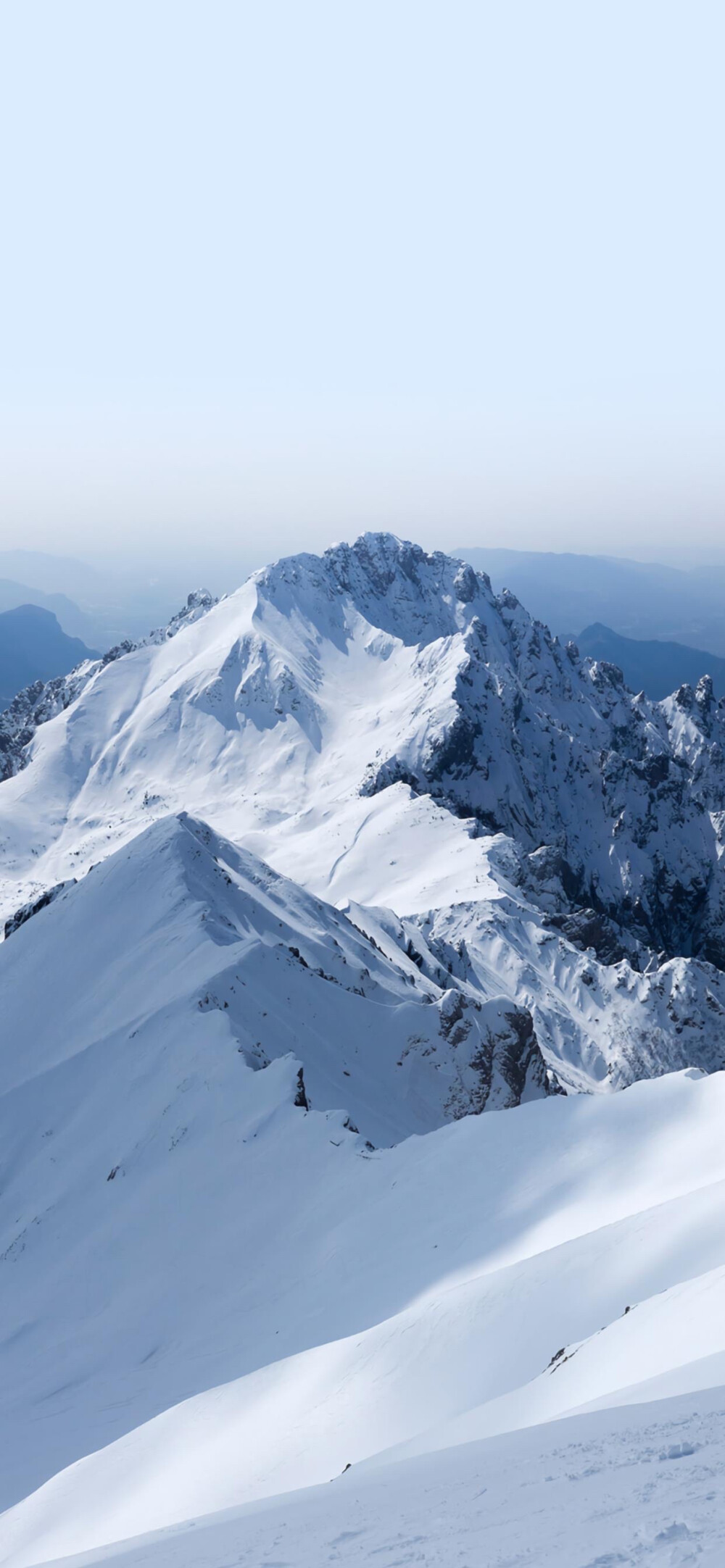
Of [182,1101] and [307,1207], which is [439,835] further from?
[307,1207]

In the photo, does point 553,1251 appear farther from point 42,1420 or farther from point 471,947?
point 471,947

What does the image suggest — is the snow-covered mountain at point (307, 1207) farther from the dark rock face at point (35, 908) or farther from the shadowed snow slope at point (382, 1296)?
the dark rock face at point (35, 908)

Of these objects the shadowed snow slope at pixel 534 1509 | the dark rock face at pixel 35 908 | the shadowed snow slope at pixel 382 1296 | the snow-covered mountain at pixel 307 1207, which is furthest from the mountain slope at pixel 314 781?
the shadowed snow slope at pixel 534 1509

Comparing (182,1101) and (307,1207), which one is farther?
(182,1101)

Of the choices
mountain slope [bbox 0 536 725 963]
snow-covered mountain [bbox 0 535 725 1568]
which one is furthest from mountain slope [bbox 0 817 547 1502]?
mountain slope [bbox 0 536 725 963]

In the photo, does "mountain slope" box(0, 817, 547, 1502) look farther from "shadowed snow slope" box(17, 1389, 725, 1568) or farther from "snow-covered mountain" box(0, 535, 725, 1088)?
"snow-covered mountain" box(0, 535, 725, 1088)

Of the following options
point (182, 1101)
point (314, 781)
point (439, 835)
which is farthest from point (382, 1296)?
point (314, 781)

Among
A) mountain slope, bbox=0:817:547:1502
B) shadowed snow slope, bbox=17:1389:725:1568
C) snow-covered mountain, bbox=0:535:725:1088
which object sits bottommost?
snow-covered mountain, bbox=0:535:725:1088

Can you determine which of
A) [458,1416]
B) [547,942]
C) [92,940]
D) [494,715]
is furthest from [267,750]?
[458,1416]

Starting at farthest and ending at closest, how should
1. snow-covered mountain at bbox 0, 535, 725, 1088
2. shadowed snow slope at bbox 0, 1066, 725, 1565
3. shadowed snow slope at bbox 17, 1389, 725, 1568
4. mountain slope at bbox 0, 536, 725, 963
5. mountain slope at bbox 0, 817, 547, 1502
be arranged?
mountain slope at bbox 0, 536, 725, 963, snow-covered mountain at bbox 0, 535, 725, 1088, mountain slope at bbox 0, 817, 547, 1502, shadowed snow slope at bbox 0, 1066, 725, 1565, shadowed snow slope at bbox 17, 1389, 725, 1568
